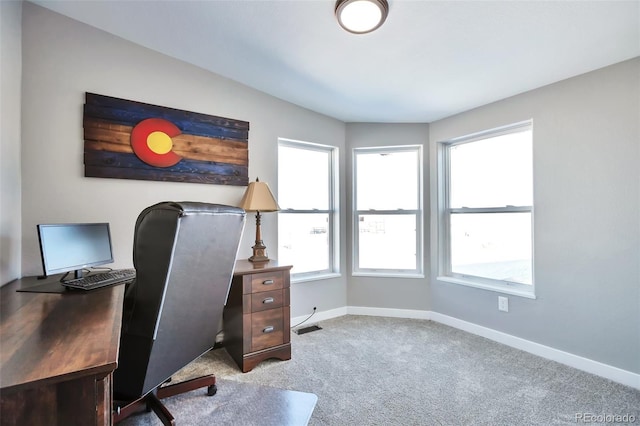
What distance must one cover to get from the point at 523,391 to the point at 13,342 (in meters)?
2.65

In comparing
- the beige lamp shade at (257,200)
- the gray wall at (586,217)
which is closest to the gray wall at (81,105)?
the beige lamp shade at (257,200)

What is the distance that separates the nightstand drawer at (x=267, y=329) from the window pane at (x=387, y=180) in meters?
1.70

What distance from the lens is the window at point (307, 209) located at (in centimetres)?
311

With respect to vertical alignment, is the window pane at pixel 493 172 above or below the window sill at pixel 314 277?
above

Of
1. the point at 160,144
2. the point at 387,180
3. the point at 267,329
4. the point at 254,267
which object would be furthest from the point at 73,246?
the point at 387,180

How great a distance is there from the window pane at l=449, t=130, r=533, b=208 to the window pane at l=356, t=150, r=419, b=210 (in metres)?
0.44

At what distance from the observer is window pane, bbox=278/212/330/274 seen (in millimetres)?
3092

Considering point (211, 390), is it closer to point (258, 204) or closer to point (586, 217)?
point (258, 204)

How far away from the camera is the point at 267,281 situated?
2264mm

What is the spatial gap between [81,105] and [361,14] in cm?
197

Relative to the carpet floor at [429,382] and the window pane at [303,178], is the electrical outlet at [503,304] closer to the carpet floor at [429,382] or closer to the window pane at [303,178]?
the carpet floor at [429,382]

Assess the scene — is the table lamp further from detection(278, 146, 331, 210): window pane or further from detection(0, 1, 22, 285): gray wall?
detection(0, 1, 22, 285): gray wall

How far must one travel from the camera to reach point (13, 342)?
2.81ft

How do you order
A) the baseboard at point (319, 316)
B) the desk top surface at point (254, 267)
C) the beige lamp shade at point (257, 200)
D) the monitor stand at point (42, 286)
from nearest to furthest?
the monitor stand at point (42, 286) < the desk top surface at point (254, 267) < the beige lamp shade at point (257, 200) < the baseboard at point (319, 316)
